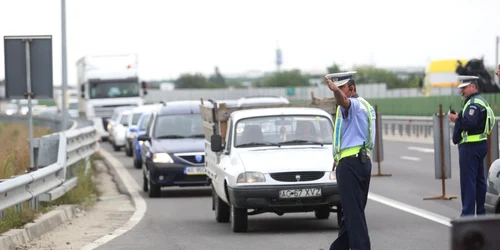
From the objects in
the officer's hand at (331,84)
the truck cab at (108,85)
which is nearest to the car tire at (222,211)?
the officer's hand at (331,84)

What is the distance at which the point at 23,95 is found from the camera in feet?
54.6

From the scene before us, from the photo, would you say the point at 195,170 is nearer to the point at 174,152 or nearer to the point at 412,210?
the point at 174,152

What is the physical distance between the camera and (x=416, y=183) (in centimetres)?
2178

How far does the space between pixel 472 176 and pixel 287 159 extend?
2.19 metres

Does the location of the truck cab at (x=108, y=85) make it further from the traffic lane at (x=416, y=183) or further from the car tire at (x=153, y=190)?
the car tire at (x=153, y=190)

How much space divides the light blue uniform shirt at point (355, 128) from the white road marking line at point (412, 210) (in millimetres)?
4253

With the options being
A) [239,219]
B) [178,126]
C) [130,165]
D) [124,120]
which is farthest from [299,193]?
[124,120]

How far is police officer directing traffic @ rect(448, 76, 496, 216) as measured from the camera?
12789 mm

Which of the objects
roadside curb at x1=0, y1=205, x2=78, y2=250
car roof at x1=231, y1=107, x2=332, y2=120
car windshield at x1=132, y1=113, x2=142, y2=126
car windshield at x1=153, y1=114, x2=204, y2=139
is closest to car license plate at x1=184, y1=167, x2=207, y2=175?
car windshield at x1=153, y1=114, x2=204, y2=139

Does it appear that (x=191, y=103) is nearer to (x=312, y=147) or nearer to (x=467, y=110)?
(x=312, y=147)

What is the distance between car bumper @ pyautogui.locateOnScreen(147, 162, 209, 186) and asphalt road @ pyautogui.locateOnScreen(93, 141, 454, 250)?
0.29m

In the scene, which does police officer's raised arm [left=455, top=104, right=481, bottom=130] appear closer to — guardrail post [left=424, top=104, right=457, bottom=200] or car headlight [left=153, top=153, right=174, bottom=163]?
guardrail post [left=424, top=104, right=457, bottom=200]

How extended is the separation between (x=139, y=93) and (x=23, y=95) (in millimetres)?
38978

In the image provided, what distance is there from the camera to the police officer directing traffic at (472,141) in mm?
12789
